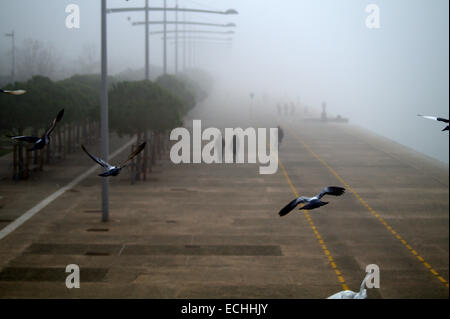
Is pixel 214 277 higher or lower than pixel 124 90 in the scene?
lower

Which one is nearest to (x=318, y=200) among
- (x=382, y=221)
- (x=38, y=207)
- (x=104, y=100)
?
(x=104, y=100)

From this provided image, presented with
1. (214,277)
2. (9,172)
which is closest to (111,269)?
(214,277)

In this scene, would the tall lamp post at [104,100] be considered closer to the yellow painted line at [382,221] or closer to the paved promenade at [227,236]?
the paved promenade at [227,236]

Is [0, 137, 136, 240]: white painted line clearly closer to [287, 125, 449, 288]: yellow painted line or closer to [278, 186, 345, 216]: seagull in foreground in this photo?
[287, 125, 449, 288]: yellow painted line

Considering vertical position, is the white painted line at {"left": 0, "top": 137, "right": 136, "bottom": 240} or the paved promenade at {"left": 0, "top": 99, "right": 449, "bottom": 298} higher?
the white painted line at {"left": 0, "top": 137, "right": 136, "bottom": 240}

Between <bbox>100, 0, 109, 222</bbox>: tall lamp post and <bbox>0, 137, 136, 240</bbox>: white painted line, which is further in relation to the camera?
<bbox>100, 0, 109, 222</bbox>: tall lamp post

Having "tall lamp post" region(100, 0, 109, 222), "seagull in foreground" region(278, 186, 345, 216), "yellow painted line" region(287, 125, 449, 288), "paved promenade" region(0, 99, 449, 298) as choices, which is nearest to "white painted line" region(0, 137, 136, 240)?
"paved promenade" region(0, 99, 449, 298)

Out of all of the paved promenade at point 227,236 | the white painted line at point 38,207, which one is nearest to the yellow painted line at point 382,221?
the paved promenade at point 227,236

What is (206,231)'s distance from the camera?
36594 millimetres

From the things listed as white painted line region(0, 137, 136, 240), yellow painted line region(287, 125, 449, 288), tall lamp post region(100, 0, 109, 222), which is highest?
tall lamp post region(100, 0, 109, 222)

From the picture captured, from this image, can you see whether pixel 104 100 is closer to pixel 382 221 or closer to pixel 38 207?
pixel 38 207

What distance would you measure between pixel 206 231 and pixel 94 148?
4041 centimetres

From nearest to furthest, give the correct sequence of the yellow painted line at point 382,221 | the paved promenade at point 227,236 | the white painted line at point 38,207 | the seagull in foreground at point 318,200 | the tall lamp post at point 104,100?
the seagull in foreground at point 318,200
the paved promenade at point 227,236
the yellow painted line at point 382,221
the white painted line at point 38,207
the tall lamp post at point 104,100
